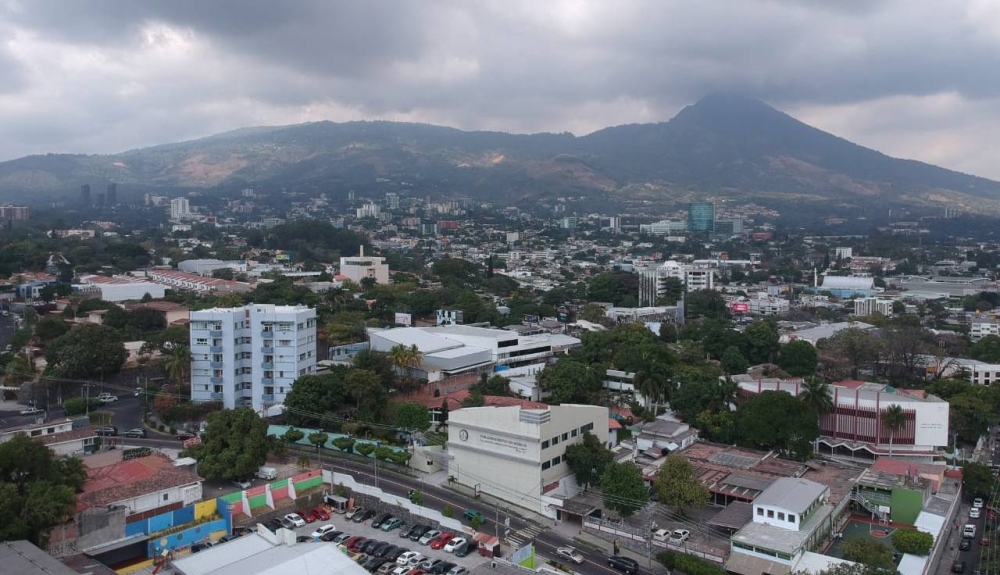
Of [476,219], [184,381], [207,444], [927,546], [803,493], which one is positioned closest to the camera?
[927,546]

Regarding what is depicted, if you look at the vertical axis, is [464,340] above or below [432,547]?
above

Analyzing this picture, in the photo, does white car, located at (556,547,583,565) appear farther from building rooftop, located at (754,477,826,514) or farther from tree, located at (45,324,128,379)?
tree, located at (45,324,128,379)

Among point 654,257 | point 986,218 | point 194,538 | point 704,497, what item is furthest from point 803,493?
point 986,218

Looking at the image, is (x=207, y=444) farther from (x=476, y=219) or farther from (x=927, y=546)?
(x=476, y=219)

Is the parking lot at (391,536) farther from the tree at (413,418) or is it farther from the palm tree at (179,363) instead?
the palm tree at (179,363)

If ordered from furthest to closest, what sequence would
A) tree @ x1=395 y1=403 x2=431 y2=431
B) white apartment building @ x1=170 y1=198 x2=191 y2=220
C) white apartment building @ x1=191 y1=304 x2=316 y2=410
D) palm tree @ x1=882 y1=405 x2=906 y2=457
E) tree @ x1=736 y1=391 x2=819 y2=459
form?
white apartment building @ x1=170 y1=198 x2=191 y2=220, white apartment building @ x1=191 y1=304 x2=316 y2=410, palm tree @ x1=882 y1=405 x2=906 y2=457, tree @ x1=395 y1=403 x2=431 y2=431, tree @ x1=736 y1=391 x2=819 y2=459

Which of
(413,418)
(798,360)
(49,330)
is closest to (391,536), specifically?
(413,418)

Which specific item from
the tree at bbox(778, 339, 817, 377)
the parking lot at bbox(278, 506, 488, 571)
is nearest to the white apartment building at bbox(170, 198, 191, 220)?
the tree at bbox(778, 339, 817, 377)
